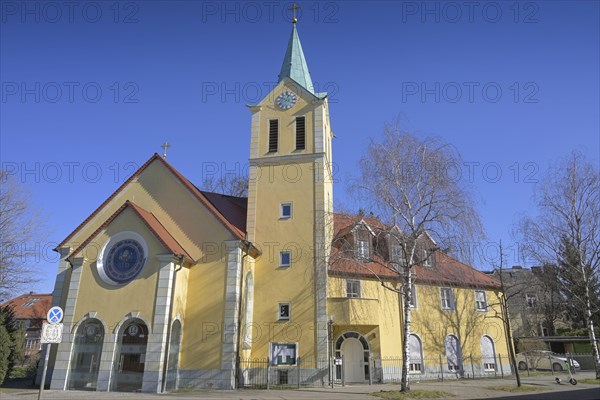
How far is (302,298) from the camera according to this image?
24109 millimetres

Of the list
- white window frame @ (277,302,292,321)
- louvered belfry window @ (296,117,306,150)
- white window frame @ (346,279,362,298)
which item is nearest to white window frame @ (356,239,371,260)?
white window frame @ (346,279,362,298)

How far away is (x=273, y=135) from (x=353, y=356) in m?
15.1

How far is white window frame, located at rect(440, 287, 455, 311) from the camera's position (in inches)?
1141

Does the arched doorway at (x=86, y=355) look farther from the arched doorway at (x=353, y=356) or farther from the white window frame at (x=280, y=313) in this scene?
the arched doorway at (x=353, y=356)

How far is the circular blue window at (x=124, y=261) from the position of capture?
22.2 m

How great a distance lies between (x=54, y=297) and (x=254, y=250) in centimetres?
1174

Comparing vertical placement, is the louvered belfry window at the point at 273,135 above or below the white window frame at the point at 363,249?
Answer: above

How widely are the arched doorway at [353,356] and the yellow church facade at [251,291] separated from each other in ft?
0.20

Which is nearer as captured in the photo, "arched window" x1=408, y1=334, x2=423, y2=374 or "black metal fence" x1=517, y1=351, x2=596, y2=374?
"arched window" x1=408, y1=334, x2=423, y2=374

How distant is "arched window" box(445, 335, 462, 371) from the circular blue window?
65.7 ft

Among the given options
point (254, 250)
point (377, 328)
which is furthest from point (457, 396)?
point (254, 250)

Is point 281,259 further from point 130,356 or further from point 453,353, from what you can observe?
point 453,353

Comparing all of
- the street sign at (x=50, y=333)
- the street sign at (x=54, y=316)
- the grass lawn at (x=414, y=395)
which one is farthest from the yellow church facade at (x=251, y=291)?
the street sign at (x=50, y=333)

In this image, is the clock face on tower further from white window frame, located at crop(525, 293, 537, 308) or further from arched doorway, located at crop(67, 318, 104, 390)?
white window frame, located at crop(525, 293, 537, 308)
